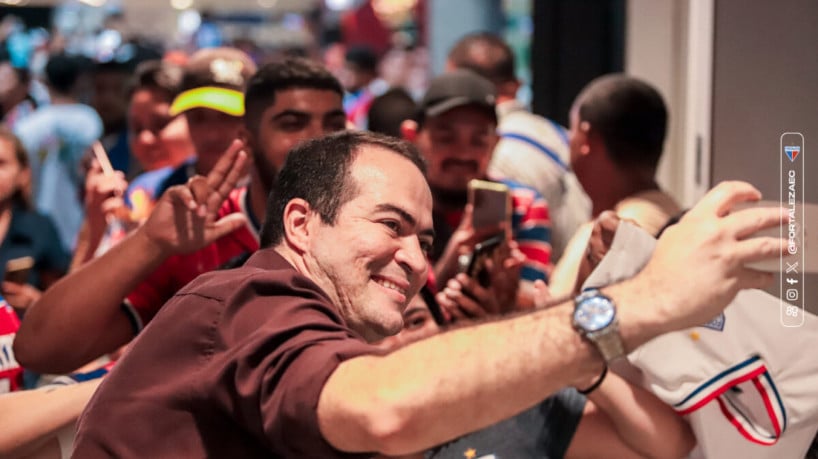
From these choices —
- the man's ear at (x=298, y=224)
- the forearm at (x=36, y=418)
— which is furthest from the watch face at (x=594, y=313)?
the forearm at (x=36, y=418)

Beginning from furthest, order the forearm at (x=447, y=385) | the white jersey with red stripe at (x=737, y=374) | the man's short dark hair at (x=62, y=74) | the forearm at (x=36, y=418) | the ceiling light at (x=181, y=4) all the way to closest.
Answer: the ceiling light at (x=181, y=4) < the man's short dark hair at (x=62, y=74) < the forearm at (x=36, y=418) < the white jersey with red stripe at (x=737, y=374) < the forearm at (x=447, y=385)

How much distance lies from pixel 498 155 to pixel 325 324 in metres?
3.25

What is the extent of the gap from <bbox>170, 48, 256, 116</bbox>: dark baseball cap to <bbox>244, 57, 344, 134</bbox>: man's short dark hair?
485mm

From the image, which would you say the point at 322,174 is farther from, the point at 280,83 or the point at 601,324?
the point at 280,83

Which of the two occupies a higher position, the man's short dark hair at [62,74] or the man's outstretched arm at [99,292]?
the man's outstretched arm at [99,292]

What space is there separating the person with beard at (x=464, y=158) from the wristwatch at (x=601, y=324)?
221cm

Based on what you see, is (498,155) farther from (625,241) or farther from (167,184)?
(625,241)

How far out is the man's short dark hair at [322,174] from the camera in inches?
71.2

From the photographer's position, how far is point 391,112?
4383mm

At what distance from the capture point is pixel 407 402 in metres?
1.38

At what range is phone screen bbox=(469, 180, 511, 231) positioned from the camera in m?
3.25

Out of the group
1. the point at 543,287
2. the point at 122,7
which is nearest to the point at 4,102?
the point at 543,287

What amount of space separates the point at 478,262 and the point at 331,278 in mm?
1223

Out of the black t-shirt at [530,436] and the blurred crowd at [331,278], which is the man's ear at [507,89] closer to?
the blurred crowd at [331,278]
